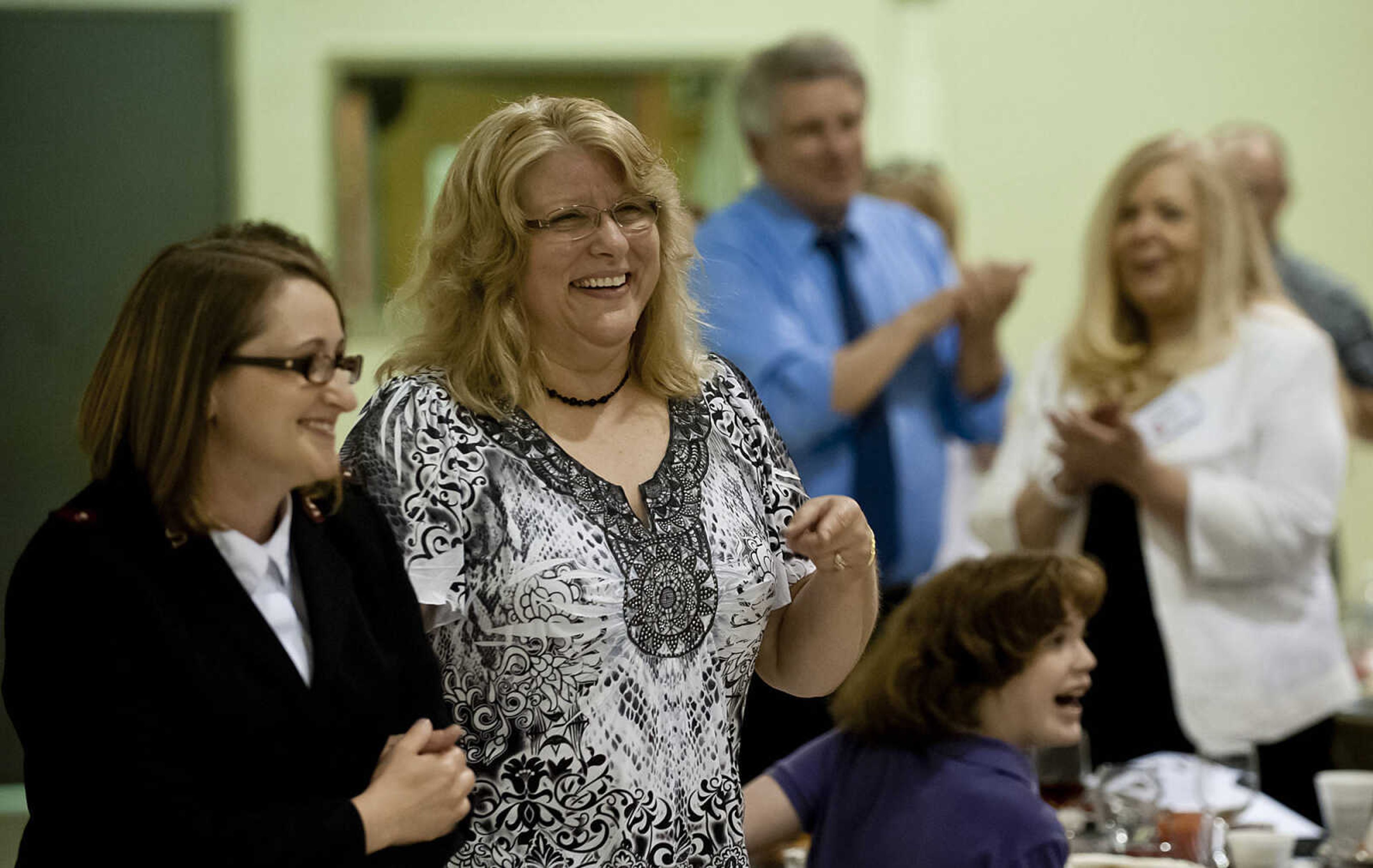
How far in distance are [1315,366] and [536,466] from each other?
1.98 meters

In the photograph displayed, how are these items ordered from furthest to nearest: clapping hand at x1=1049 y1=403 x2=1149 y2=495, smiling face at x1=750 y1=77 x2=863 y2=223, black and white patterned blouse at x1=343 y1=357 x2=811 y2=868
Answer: smiling face at x1=750 y1=77 x2=863 y2=223
clapping hand at x1=1049 y1=403 x2=1149 y2=495
black and white patterned blouse at x1=343 y1=357 x2=811 y2=868

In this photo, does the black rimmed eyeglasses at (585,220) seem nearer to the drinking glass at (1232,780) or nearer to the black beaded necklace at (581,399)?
the black beaded necklace at (581,399)

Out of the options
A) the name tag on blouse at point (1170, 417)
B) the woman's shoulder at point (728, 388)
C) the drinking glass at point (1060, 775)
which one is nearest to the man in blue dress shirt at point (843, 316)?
the name tag on blouse at point (1170, 417)

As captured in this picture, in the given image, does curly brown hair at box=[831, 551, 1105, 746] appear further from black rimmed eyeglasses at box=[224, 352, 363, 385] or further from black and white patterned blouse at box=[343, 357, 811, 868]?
black rimmed eyeglasses at box=[224, 352, 363, 385]

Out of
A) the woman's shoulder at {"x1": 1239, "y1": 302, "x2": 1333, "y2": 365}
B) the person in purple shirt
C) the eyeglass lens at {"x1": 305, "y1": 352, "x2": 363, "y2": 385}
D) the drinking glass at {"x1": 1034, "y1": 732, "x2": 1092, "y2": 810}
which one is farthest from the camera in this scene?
the woman's shoulder at {"x1": 1239, "y1": 302, "x2": 1333, "y2": 365}

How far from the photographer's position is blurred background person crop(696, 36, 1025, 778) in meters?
2.99

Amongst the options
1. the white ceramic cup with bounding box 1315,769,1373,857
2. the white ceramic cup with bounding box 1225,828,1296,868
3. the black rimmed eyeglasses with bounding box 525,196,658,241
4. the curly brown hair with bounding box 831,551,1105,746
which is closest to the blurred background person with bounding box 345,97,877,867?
the black rimmed eyeglasses with bounding box 525,196,658,241

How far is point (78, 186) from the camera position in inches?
190

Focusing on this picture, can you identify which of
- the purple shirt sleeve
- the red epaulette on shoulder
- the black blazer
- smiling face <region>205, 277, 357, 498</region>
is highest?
smiling face <region>205, 277, 357, 498</region>

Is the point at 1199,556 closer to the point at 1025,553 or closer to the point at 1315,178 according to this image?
the point at 1025,553

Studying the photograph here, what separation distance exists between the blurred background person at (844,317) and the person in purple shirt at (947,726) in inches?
33.5

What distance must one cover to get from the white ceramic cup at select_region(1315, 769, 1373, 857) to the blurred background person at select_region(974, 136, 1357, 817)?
63 cm

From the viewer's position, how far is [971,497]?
432 cm

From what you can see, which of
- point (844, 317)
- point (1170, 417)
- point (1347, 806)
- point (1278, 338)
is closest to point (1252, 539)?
point (1170, 417)
